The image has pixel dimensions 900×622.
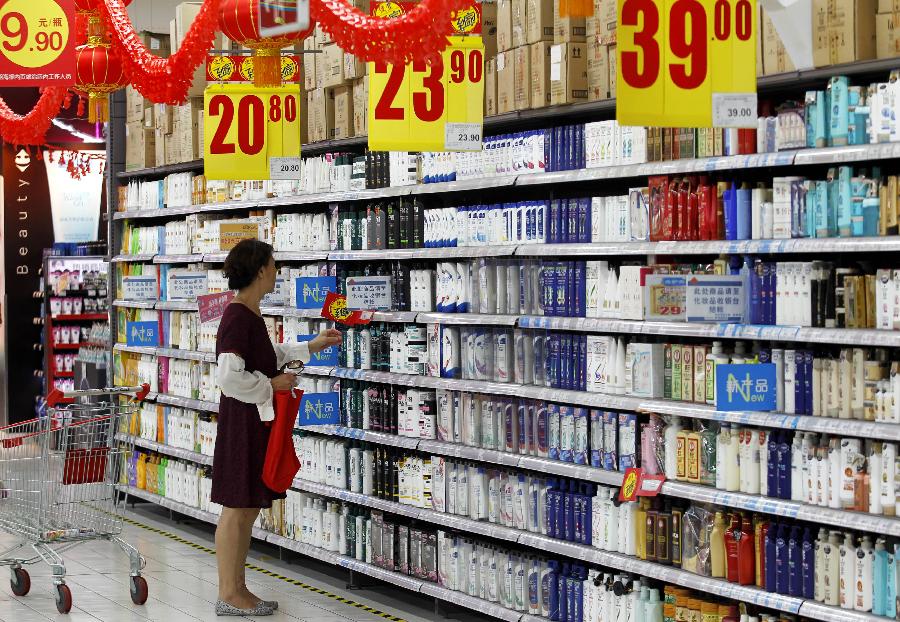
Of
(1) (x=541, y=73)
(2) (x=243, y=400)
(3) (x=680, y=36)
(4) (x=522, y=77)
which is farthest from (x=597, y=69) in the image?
(2) (x=243, y=400)

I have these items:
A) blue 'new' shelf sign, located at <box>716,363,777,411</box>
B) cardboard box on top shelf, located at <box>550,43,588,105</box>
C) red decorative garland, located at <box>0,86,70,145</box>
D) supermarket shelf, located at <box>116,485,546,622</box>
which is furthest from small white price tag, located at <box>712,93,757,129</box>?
red decorative garland, located at <box>0,86,70,145</box>

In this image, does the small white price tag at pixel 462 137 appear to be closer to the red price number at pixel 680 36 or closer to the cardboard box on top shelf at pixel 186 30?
the red price number at pixel 680 36

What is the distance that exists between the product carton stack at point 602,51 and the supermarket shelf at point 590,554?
2.03 metres

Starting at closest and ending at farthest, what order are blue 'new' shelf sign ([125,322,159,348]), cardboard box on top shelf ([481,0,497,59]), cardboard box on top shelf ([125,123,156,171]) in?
1. cardboard box on top shelf ([481,0,497,59])
2. blue 'new' shelf sign ([125,322,159,348])
3. cardboard box on top shelf ([125,123,156,171])

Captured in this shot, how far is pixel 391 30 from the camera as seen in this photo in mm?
5617

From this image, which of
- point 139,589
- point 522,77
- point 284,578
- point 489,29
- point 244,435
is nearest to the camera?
point 522,77

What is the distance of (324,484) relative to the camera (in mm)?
8586

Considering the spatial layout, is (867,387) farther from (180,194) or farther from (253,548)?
(180,194)

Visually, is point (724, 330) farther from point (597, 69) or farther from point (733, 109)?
point (597, 69)

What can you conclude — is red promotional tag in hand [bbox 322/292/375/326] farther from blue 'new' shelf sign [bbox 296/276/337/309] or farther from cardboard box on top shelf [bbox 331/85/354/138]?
cardboard box on top shelf [bbox 331/85/354/138]

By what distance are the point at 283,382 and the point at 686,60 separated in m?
2.91

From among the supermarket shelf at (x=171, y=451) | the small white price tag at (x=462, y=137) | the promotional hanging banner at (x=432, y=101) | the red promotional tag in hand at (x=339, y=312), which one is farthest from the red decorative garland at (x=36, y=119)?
the small white price tag at (x=462, y=137)

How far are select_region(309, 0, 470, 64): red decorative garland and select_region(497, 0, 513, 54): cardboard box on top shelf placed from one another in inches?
49.1

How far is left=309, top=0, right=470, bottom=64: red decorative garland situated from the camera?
5480 mm
